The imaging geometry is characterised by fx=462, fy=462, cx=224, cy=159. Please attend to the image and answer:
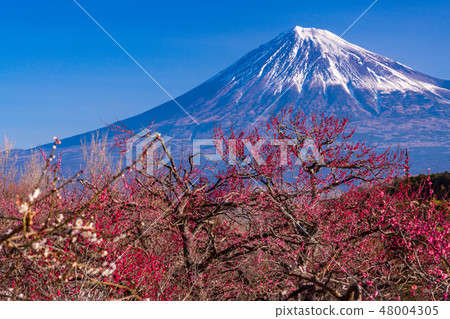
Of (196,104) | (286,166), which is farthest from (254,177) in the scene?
Result: (196,104)

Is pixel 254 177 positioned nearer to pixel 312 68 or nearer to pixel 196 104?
pixel 196 104

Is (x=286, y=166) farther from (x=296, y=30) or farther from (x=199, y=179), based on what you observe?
(x=296, y=30)

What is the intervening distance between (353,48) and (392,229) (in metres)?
191

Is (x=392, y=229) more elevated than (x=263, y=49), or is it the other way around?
(x=263, y=49)

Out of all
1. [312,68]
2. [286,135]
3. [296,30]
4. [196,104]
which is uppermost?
[296,30]

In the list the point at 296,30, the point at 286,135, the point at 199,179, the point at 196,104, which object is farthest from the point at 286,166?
the point at 296,30

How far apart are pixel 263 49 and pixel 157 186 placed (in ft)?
604

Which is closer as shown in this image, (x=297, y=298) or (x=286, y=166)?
(x=297, y=298)

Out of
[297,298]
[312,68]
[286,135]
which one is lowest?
[297,298]

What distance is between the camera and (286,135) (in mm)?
7164

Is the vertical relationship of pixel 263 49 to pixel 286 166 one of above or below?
above
